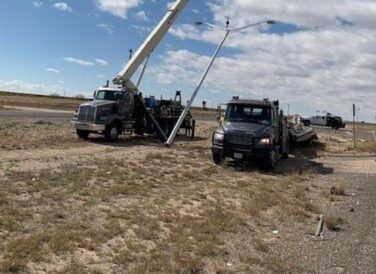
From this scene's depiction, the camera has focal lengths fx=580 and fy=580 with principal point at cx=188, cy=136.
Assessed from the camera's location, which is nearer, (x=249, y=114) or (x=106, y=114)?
(x=249, y=114)

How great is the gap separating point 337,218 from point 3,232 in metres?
6.45

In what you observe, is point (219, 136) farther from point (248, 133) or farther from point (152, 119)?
point (152, 119)

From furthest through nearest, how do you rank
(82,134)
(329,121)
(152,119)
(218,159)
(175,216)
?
(329,121) → (152,119) → (82,134) → (218,159) → (175,216)

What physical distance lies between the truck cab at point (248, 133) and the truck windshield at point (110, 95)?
939 centimetres

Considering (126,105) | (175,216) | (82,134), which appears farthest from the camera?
(126,105)

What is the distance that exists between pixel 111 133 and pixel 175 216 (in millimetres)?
17835

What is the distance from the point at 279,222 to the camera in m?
11.3

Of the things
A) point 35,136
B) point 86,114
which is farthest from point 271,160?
point 35,136

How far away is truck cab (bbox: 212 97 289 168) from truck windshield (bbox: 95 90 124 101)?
939 centimetres

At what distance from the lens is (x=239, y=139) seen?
63.9 ft

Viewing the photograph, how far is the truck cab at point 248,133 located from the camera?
19.4 m

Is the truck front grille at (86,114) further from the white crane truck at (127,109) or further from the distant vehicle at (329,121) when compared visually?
the distant vehicle at (329,121)

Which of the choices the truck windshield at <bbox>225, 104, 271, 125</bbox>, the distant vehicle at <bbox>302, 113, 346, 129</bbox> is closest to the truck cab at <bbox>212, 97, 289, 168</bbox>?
the truck windshield at <bbox>225, 104, 271, 125</bbox>

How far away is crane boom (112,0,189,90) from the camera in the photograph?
96.1 ft
